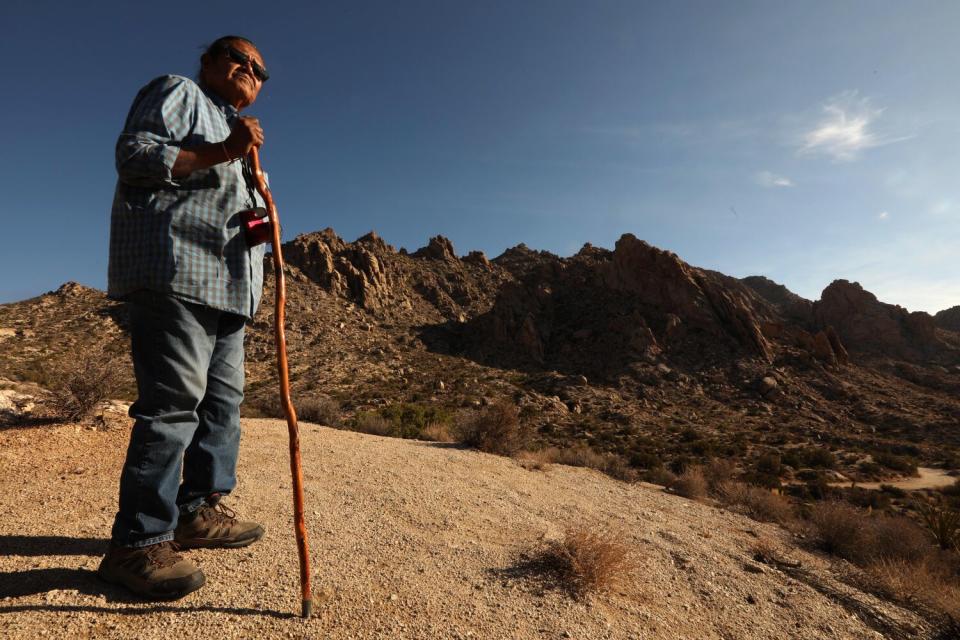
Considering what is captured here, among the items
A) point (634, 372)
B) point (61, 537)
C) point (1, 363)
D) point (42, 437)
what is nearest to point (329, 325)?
point (1, 363)

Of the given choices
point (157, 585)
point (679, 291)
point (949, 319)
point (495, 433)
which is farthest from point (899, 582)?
point (949, 319)

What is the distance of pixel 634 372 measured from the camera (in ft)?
114

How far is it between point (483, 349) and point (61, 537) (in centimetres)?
3889

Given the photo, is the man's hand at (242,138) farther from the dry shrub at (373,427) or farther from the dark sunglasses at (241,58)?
the dry shrub at (373,427)

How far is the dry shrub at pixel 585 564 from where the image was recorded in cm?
242

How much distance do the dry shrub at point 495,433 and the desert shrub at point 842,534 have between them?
4.41 m

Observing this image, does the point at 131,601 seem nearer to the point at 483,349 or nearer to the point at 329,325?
the point at 329,325

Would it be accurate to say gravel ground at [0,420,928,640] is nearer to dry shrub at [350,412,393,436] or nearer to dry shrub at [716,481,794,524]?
dry shrub at [716,481,794,524]

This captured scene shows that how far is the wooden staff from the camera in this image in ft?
5.77

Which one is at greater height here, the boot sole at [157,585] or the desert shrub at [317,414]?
the boot sole at [157,585]

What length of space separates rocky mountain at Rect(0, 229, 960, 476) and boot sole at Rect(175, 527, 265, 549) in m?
4.51

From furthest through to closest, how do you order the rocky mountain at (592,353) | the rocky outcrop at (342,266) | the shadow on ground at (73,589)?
1. the rocky outcrop at (342,266)
2. the rocky mountain at (592,353)
3. the shadow on ground at (73,589)

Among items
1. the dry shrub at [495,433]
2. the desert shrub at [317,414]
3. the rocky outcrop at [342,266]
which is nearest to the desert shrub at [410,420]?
the desert shrub at [317,414]

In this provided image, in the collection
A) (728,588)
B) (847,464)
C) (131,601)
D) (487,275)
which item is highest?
(487,275)
